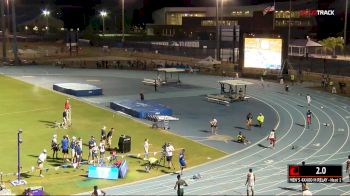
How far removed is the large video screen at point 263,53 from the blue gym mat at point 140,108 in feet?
85.2

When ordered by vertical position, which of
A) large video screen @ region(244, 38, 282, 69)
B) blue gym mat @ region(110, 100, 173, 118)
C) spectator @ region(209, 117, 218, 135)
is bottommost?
spectator @ region(209, 117, 218, 135)

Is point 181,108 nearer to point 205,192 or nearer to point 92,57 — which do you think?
point 205,192

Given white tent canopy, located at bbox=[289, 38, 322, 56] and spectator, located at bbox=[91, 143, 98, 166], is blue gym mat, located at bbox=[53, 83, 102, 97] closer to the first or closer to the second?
spectator, located at bbox=[91, 143, 98, 166]

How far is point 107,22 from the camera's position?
655 ft

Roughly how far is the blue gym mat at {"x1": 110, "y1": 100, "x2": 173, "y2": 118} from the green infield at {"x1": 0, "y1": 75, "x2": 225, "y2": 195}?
133cm

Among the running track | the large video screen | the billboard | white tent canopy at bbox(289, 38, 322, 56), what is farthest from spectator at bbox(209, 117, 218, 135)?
white tent canopy at bbox(289, 38, 322, 56)

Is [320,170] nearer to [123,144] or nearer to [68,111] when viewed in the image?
[123,144]

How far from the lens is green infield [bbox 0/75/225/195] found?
27.5m

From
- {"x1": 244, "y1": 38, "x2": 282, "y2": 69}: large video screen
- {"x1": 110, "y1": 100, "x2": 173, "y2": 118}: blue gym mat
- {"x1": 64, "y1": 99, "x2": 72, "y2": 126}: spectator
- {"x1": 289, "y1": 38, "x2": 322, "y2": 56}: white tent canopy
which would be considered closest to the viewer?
{"x1": 64, "y1": 99, "x2": 72, "y2": 126}: spectator

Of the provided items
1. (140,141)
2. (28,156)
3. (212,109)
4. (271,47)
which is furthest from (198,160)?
(271,47)

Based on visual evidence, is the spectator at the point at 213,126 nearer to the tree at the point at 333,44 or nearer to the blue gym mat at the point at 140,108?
the blue gym mat at the point at 140,108

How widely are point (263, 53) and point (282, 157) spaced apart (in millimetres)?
38766

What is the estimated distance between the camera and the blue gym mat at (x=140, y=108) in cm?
4462

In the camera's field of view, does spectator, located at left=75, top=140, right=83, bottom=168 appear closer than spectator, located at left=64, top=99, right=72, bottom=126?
Yes
